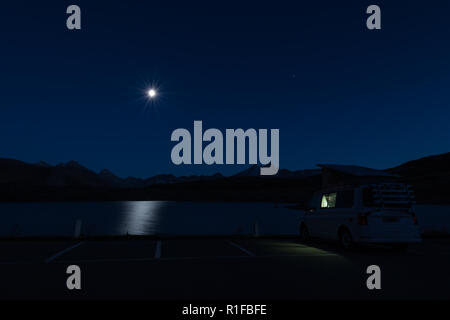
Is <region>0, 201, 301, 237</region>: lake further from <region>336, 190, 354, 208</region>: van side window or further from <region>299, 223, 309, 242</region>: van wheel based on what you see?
<region>336, 190, 354, 208</region>: van side window

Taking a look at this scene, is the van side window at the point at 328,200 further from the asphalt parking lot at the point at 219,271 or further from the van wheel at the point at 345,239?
the asphalt parking lot at the point at 219,271

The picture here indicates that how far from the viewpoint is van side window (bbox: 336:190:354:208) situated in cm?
1108

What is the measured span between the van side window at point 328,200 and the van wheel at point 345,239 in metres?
1.02

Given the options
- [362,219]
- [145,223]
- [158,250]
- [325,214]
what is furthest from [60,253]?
[145,223]

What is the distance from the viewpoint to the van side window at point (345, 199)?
36.4 feet

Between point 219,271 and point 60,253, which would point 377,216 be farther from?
point 60,253

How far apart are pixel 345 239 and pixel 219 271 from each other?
509cm

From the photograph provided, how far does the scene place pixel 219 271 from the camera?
798 cm

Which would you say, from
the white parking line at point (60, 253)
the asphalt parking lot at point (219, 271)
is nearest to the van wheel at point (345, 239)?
the asphalt parking lot at point (219, 271)

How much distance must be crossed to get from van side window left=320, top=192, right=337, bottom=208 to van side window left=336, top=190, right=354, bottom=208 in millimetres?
277

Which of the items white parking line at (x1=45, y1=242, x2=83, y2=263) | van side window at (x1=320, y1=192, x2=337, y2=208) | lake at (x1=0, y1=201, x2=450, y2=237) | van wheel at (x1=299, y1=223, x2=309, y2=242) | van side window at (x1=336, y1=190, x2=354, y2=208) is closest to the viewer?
white parking line at (x1=45, y1=242, x2=83, y2=263)

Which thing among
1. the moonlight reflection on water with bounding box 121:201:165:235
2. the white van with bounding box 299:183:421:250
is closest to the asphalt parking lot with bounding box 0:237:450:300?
the white van with bounding box 299:183:421:250
